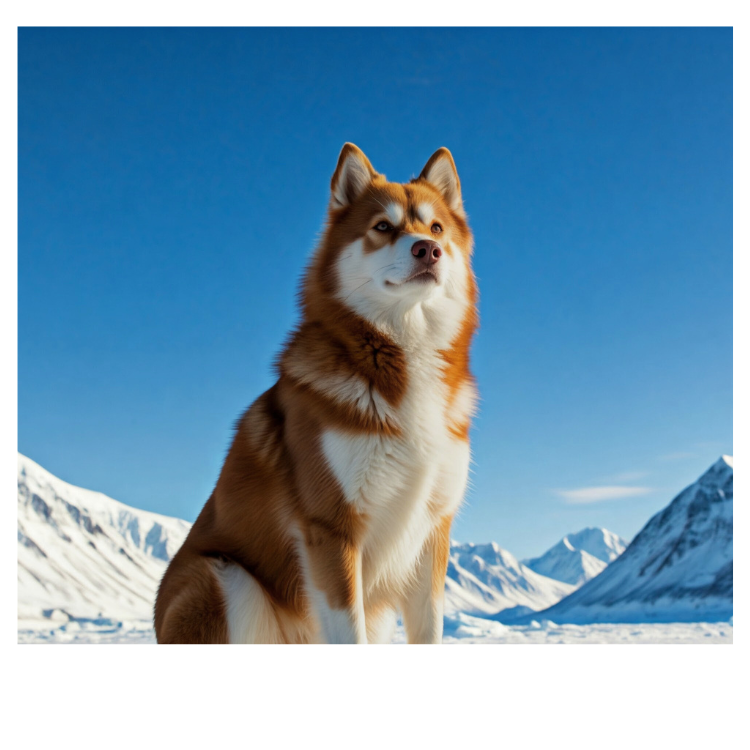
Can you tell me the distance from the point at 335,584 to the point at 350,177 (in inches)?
73.0

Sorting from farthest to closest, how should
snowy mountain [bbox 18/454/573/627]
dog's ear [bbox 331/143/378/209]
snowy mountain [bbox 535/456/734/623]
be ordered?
snowy mountain [bbox 535/456/734/623]
snowy mountain [bbox 18/454/573/627]
dog's ear [bbox 331/143/378/209]

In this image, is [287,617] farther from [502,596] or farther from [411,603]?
[502,596]

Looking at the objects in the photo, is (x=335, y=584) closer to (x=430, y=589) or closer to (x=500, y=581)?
(x=430, y=589)

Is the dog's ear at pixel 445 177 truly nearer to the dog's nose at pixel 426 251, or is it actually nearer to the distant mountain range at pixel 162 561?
the dog's nose at pixel 426 251

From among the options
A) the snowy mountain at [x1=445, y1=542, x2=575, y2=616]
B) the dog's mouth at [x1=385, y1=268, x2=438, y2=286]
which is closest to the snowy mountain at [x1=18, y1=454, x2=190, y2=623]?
the dog's mouth at [x1=385, y1=268, x2=438, y2=286]

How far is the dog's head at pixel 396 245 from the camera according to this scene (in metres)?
2.75

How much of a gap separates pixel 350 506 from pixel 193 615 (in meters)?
0.80

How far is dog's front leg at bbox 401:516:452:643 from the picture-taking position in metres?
2.94

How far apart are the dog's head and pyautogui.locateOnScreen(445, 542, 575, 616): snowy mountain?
711 inches

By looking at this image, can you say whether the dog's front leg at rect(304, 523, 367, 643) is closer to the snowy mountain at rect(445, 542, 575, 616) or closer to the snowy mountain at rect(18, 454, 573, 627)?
the snowy mountain at rect(18, 454, 573, 627)

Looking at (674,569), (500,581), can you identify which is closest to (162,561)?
(674,569)

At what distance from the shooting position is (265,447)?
118 inches

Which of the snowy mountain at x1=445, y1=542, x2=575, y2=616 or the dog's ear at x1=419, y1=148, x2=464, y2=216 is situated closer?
the dog's ear at x1=419, y1=148, x2=464, y2=216

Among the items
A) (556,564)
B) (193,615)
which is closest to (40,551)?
(193,615)
